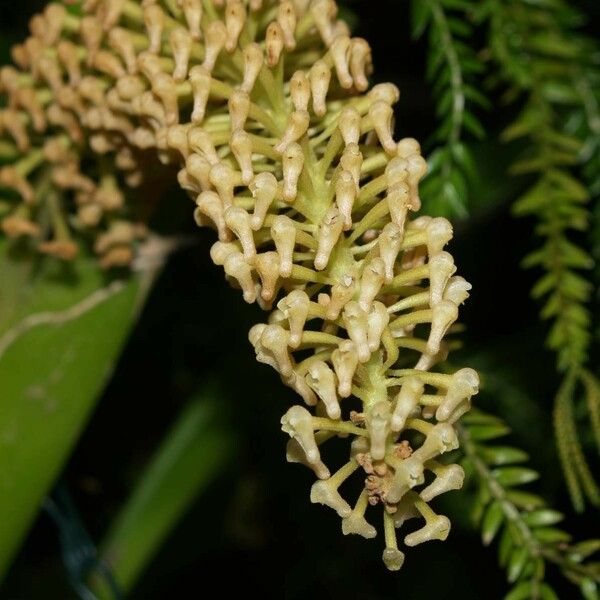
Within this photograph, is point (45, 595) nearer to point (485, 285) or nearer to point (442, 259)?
point (485, 285)

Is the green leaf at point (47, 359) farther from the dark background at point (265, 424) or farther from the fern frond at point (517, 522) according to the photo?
the fern frond at point (517, 522)

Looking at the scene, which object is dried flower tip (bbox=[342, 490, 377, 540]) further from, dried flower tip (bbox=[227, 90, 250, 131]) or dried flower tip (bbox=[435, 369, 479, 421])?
dried flower tip (bbox=[227, 90, 250, 131])

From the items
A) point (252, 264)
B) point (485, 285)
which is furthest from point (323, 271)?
point (485, 285)

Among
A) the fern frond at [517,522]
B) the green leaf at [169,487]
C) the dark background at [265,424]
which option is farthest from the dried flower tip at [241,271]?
the green leaf at [169,487]

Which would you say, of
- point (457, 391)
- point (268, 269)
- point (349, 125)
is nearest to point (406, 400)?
point (457, 391)

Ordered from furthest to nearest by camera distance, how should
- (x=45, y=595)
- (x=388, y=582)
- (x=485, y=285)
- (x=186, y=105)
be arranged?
(x=45, y=595)
(x=485, y=285)
(x=388, y=582)
(x=186, y=105)

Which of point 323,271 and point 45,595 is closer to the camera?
point 323,271
